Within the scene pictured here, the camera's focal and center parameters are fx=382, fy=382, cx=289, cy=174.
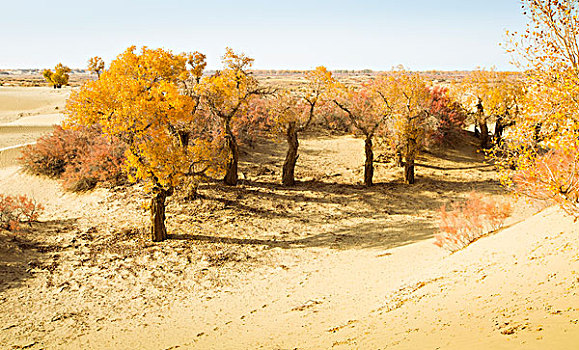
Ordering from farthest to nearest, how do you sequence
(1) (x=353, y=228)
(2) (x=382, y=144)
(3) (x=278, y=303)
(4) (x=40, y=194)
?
(2) (x=382, y=144) → (4) (x=40, y=194) → (1) (x=353, y=228) → (3) (x=278, y=303)

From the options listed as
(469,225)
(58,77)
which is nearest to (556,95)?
(469,225)

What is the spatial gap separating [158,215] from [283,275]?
492cm

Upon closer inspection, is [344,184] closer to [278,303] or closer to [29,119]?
[278,303]

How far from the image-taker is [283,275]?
34.8ft

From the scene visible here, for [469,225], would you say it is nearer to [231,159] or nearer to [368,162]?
[368,162]

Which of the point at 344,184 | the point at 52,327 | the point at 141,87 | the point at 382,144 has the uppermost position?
the point at 141,87

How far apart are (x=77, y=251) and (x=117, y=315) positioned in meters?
4.61

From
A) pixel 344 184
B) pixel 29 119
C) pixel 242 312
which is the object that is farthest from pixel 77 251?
pixel 29 119

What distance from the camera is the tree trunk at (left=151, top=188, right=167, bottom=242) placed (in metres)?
12.6

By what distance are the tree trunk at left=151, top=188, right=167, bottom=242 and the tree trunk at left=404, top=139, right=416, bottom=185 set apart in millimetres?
12065

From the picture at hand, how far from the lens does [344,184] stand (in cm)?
1945

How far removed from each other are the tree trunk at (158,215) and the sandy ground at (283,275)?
0.42 metres

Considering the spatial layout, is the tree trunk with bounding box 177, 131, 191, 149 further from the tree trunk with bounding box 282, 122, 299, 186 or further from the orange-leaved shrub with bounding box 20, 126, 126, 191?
the tree trunk with bounding box 282, 122, 299, 186

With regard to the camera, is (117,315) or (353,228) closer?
(117,315)
